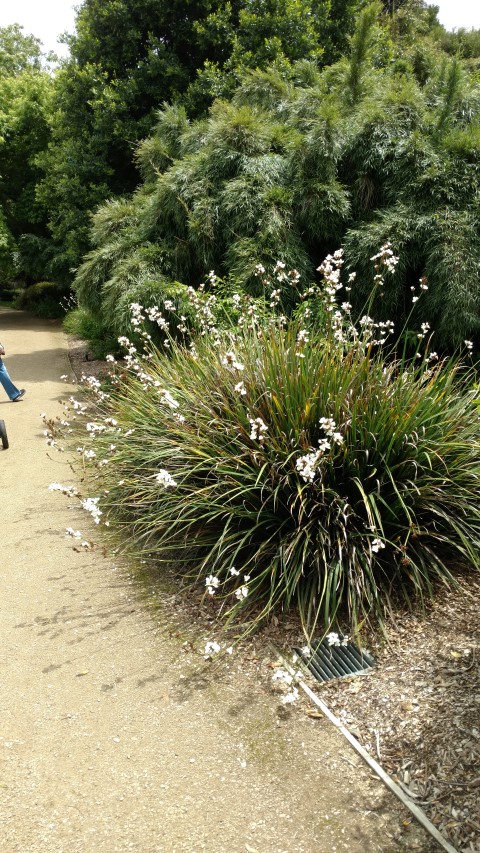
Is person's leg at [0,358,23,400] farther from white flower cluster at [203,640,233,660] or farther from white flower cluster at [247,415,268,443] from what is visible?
white flower cluster at [203,640,233,660]

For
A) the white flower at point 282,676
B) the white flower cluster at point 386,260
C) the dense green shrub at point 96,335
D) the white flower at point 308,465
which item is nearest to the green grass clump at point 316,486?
→ the white flower at point 308,465

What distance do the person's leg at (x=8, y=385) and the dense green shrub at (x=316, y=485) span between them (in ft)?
13.6

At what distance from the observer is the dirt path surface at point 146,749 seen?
7.03ft

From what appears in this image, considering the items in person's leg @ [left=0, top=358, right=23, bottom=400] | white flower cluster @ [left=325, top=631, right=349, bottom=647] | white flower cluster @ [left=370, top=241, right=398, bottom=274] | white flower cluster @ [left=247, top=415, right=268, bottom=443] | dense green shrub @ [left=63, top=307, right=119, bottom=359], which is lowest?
white flower cluster @ [left=325, top=631, right=349, bottom=647]

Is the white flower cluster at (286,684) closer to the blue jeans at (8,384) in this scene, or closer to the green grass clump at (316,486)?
the green grass clump at (316,486)

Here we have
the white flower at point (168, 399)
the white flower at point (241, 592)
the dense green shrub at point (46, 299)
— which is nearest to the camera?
the white flower at point (241, 592)

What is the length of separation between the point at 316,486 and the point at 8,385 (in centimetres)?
547

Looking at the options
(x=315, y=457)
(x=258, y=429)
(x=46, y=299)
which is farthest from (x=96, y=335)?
(x=315, y=457)

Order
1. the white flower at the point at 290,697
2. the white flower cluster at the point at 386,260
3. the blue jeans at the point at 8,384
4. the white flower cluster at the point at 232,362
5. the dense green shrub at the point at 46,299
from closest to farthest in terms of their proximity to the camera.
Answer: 1. the white flower at the point at 290,697
2. the white flower cluster at the point at 232,362
3. the white flower cluster at the point at 386,260
4. the blue jeans at the point at 8,384
5. the dense green shrub at the point at 46,299

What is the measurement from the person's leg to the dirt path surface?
4.35 m

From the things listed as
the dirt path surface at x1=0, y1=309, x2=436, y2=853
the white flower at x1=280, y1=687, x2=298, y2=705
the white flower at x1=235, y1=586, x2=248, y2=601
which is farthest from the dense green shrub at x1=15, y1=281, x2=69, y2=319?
the white flower at x1=280, y1=687, x2=298, y2=705

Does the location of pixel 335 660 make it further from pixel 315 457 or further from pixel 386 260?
pixel 386 260

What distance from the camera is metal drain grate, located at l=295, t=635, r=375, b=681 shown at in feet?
9.36

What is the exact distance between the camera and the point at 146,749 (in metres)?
2.50
